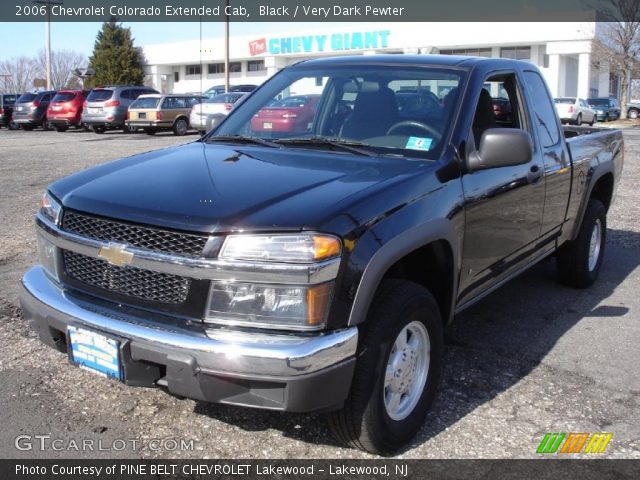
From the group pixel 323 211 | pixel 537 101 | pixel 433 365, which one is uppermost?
pixel 537 101

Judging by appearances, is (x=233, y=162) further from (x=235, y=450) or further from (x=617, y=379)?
(x=617, y=379)

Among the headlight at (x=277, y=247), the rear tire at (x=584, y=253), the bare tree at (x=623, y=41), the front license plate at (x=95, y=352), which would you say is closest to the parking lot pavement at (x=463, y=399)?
the rear tire at (x=584, y=253)

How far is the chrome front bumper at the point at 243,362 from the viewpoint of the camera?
2.59 meters

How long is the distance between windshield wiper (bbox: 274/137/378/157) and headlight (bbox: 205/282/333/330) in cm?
118

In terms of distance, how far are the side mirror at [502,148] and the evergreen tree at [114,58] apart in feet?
197

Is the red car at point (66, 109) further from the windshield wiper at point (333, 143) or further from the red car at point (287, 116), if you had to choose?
the windshield wiper at point (333, 143)

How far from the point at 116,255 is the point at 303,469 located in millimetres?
1242

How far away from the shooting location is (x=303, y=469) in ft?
10.1

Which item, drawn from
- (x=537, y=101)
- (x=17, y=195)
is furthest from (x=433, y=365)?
(x=17, y=195)

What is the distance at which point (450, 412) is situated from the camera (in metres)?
3.62

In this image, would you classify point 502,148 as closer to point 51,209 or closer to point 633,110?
point 51,209

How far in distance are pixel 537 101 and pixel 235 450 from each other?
3.19 metres

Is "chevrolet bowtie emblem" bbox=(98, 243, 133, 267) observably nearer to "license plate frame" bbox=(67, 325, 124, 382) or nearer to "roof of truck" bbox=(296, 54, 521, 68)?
"license plate frame" bbox=(67, 325, 124, 382)

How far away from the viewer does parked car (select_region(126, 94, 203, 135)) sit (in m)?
24.1
